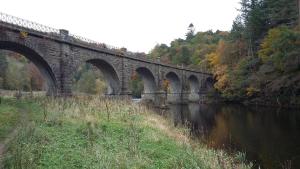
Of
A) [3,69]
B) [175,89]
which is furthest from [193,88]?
[3,69]

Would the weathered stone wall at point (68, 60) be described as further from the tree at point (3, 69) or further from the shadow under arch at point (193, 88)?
the tree at point (3, 69)

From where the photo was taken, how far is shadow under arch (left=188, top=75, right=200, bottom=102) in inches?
2468

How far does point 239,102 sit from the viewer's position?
46.3m

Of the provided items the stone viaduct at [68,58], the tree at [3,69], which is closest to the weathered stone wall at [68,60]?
the stone viaduct at [68,58]

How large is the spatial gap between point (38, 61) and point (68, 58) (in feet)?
9.38

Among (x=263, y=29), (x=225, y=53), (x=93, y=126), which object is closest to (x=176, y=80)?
(x=225, y=53)

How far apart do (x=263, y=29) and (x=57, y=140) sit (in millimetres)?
45746

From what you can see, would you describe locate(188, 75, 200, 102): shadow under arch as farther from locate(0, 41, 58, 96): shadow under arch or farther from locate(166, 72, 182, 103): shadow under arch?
locate(0, 41, 58, 96): shadow under arch

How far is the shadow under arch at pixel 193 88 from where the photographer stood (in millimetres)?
62694

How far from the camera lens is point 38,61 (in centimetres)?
2398

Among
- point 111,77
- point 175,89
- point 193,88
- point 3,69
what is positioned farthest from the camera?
point 193,88

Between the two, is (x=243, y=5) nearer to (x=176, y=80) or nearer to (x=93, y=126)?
(x=176, y=80)

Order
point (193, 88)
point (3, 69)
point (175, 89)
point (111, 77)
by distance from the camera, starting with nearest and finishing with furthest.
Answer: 1. point (111, 77)
2. point (3, 69)
3. point (175, 89)
4. point (193, 88)

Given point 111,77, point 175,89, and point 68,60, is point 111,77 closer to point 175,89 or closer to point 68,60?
point 68,60
